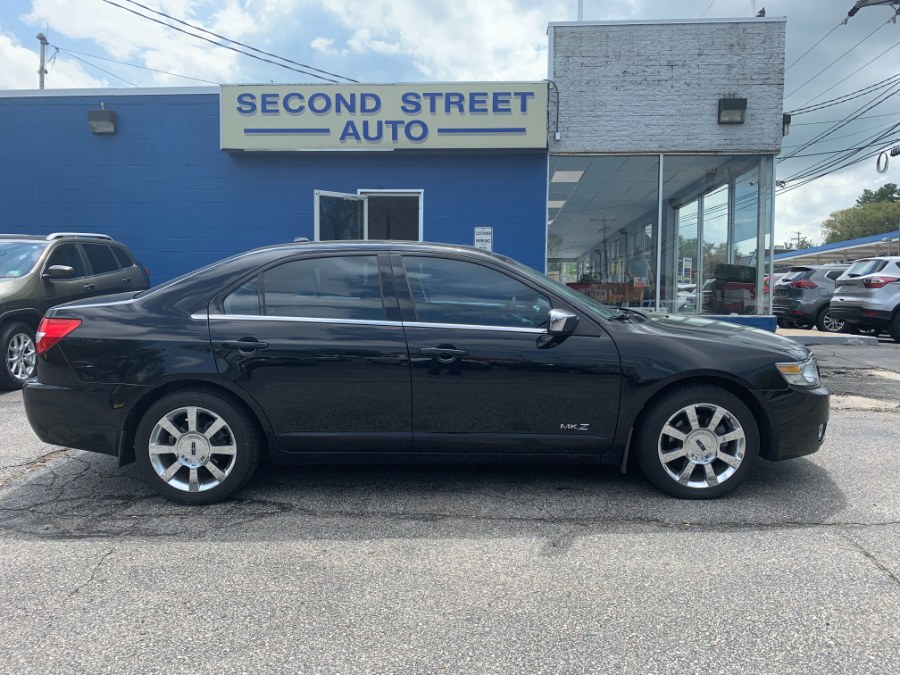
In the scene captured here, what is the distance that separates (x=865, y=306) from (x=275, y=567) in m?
13.3

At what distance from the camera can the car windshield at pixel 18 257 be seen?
7.32 metres

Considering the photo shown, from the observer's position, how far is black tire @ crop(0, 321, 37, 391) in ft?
23.0

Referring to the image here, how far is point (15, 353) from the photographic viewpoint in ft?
23.5

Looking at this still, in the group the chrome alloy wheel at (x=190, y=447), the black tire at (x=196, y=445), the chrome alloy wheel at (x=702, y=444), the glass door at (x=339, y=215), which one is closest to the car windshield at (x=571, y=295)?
the chrome alloy wheel at (x=702, y=444)

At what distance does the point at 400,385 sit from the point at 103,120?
9.90 metres

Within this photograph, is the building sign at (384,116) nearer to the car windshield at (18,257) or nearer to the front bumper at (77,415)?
the car windshield at (18,257)

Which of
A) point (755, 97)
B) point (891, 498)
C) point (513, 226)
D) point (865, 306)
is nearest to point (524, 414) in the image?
point (891, 498)

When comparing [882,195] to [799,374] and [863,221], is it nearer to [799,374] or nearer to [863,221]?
[863,221]

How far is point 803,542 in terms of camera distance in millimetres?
3275

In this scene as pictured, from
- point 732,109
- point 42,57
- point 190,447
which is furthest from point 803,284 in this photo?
point 42,57

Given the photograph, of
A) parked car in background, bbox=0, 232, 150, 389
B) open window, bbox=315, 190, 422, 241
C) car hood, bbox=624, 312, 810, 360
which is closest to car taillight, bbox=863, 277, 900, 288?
open window, bbox=315, 190, 422, 241

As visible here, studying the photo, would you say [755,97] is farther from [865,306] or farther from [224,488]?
[224,488]

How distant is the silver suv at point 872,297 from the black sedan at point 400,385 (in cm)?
1066

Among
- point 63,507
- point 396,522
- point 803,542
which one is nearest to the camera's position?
point 803,542
